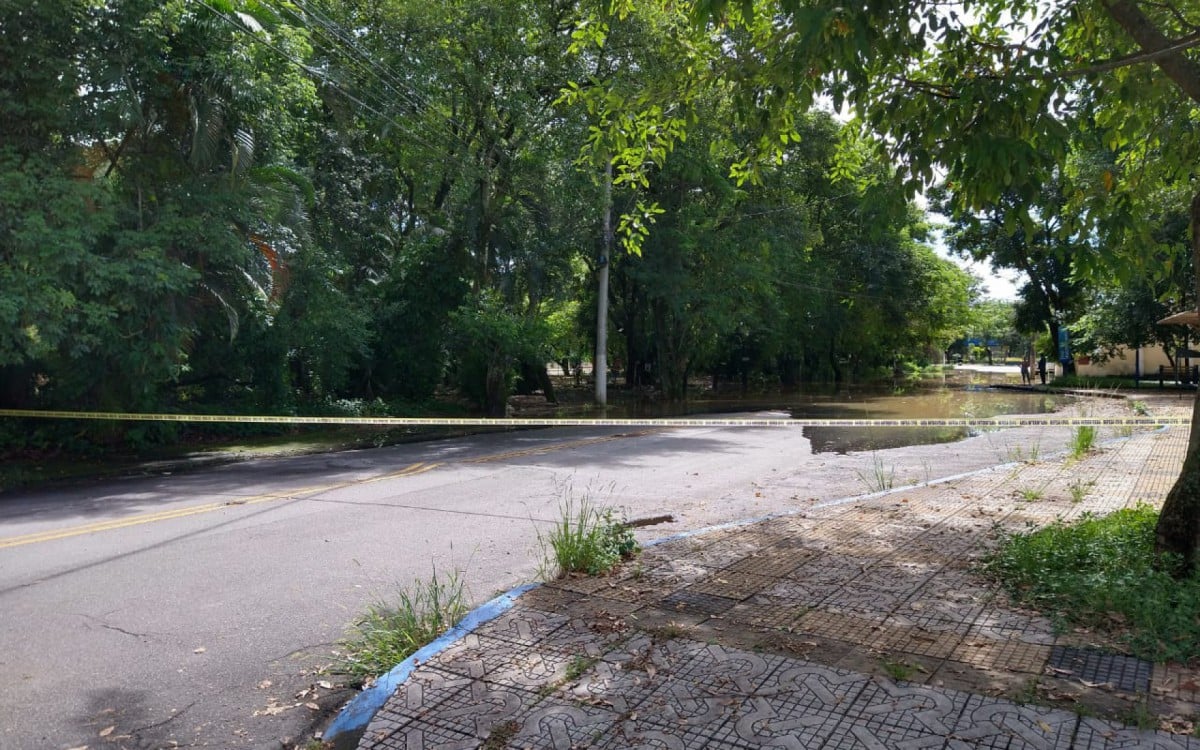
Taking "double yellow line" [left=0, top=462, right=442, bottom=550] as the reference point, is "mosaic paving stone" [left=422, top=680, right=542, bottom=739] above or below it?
below

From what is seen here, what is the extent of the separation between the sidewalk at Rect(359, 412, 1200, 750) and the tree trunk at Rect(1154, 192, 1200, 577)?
1.16 m

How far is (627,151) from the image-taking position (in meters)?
7.68

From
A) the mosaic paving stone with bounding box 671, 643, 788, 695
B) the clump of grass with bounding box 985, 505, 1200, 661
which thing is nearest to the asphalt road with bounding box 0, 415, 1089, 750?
the mosaic paving stone with bounding box 671, 643, 788, 695

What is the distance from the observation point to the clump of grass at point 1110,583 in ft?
14.7

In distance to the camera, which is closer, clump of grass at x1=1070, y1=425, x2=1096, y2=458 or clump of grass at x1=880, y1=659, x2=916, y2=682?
clump of grass at x1=880, y1=659, x2=916, y2=682

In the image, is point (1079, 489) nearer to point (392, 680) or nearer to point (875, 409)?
point (392, 680)

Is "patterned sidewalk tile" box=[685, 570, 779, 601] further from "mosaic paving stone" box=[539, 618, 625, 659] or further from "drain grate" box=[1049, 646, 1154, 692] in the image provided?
"drain grate" box=[1049, 646, 1154, 692]

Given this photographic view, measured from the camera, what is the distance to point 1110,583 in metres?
5.07

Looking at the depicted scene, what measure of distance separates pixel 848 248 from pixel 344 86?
27.6 metres

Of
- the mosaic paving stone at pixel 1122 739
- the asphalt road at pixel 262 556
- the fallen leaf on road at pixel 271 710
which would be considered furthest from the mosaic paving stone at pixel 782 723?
the fallen leaf on road at pixel 271 710

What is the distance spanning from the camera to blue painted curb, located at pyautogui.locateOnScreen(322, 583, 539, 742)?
4062 mm

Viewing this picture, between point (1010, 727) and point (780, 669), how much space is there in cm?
109

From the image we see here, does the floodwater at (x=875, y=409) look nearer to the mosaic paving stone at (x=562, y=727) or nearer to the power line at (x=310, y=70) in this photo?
the power line at (x=310, y=70)

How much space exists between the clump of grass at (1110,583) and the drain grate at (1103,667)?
0.49 feet
